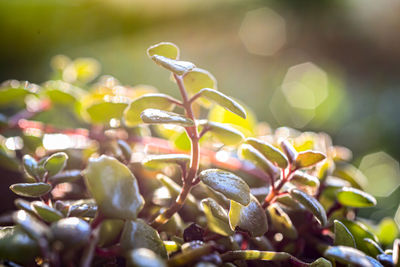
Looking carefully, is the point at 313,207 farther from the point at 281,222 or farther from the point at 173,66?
the point at 173,66

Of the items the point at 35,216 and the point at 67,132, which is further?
the point at 67,132

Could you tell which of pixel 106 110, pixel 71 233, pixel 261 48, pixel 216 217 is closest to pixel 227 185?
pixel 216 217

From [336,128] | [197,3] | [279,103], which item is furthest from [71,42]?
[336,128]

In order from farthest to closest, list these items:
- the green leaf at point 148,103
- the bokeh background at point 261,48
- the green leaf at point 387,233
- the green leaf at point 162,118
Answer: the bokeh background at point 261,48 → the green leaf at point 387,233 → the green leaf at point 148,103 → the green leaf at point 162,118

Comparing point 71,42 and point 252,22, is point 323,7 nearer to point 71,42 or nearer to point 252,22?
point 252,22

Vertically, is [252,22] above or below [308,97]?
above

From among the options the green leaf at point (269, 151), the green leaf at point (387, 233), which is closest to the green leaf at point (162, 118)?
the green leaf at point (269, 151)

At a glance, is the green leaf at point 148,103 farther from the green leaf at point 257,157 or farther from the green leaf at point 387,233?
the green leaf at point 387,233
